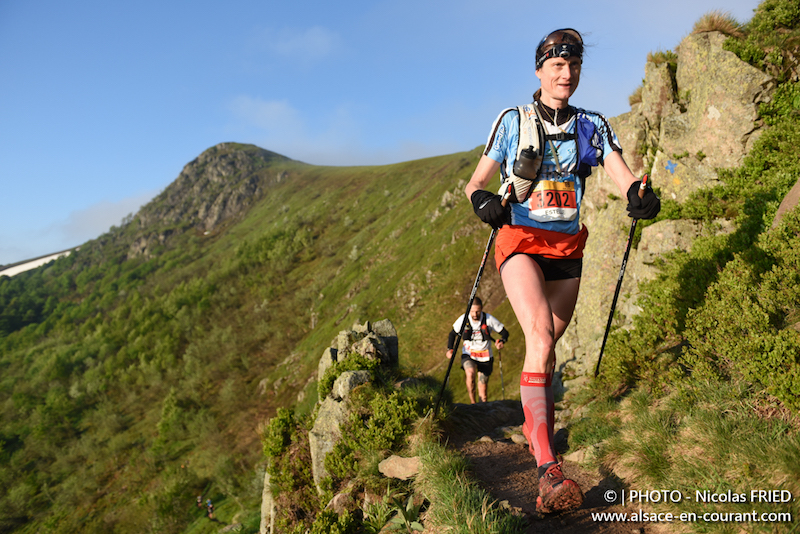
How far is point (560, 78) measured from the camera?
4086mm

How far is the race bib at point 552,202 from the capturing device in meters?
4.12

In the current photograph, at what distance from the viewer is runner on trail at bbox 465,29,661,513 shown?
391cm

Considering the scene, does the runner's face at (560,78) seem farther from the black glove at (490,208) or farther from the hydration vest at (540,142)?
the black glove at (490,208)

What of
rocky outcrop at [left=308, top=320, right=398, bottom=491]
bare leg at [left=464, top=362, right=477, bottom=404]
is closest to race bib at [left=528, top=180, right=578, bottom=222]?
rocky outcrop at [left=308, top=320, right=398, bottom=491]

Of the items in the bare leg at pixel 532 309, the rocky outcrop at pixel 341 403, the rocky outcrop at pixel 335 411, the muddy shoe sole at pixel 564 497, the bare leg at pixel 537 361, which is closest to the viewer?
the muddy shoe sole at pixel 564 497

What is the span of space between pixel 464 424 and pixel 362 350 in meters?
2.61

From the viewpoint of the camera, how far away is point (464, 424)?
7.37 meters

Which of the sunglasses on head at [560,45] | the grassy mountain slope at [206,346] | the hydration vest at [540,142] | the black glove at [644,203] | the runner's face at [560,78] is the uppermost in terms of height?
the sunglasses on head at [560,45]

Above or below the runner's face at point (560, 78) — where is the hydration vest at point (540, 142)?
below

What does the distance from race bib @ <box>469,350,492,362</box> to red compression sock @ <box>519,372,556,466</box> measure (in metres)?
6.86

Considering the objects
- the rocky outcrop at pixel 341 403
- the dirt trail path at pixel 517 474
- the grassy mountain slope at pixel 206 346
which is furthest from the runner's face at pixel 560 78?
the grassy mountain slope at pixel 206 346

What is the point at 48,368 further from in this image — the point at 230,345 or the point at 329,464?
the point at 329,464

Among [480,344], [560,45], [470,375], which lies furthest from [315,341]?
[560,45]

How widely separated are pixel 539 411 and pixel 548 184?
7.33ft
